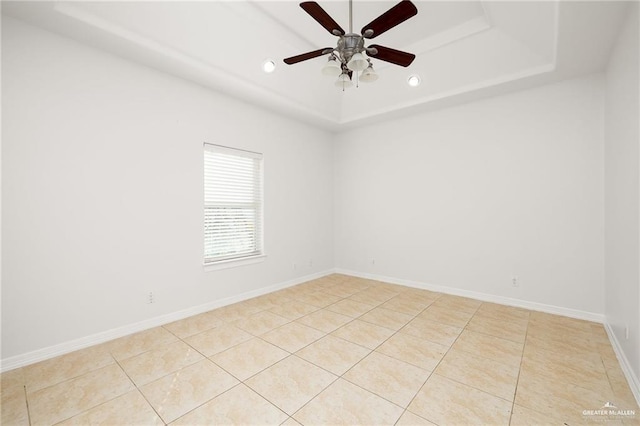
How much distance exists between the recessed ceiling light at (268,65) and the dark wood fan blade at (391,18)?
67.5 inches

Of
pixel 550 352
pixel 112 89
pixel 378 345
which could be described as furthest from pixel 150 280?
pixel 550 352

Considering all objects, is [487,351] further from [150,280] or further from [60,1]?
[60,1]

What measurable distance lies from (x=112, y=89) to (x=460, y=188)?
14.9ft

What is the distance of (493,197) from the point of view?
4.02m

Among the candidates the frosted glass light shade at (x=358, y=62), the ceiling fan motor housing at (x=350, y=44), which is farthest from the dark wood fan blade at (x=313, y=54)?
the frosted glass light shade at (x=358, y=62)

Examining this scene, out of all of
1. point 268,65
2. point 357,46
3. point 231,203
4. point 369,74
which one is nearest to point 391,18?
point 357,46

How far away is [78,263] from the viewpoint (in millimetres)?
2715

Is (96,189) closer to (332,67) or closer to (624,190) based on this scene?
(332,67)

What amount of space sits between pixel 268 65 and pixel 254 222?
2.22 meters

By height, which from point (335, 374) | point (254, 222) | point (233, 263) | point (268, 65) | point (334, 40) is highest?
point (334, 40)

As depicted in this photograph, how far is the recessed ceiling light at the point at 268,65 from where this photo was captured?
3.52 m

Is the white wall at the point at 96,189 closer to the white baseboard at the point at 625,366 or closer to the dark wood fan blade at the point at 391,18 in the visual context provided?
the dark wood fan blade at the point at 391,18

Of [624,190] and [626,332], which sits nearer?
[626,332]

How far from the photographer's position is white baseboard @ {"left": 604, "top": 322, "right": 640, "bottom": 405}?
6.55 feet
